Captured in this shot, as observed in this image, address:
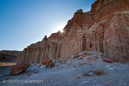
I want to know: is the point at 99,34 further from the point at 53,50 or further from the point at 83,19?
the point at 53,50

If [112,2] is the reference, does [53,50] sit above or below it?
below


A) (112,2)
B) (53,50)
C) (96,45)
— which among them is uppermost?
(112,2)

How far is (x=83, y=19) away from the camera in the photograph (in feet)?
59.9

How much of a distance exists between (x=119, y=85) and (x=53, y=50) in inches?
951

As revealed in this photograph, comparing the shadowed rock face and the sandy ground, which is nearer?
the sandy ground

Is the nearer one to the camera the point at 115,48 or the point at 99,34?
the point at 115,48

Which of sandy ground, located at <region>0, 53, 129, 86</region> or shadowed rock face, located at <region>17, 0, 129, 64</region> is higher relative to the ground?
shadowed rock face, located at <region>17, 0, 129, 64</region>

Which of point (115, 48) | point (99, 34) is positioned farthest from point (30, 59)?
point (115, 48)

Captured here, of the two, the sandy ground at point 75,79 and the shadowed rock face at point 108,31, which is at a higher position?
the shadowed rock face at point 108,31

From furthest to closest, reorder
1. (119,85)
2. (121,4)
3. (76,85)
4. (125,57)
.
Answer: (121,4) → (125,57) → (76,85) → (119,85)

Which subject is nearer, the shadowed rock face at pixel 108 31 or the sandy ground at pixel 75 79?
the sandy ground at pixel 75 79

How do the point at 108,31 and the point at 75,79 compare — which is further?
the point at 108,31

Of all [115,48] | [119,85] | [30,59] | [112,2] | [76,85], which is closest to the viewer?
[119,85]

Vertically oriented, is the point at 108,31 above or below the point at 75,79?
above
